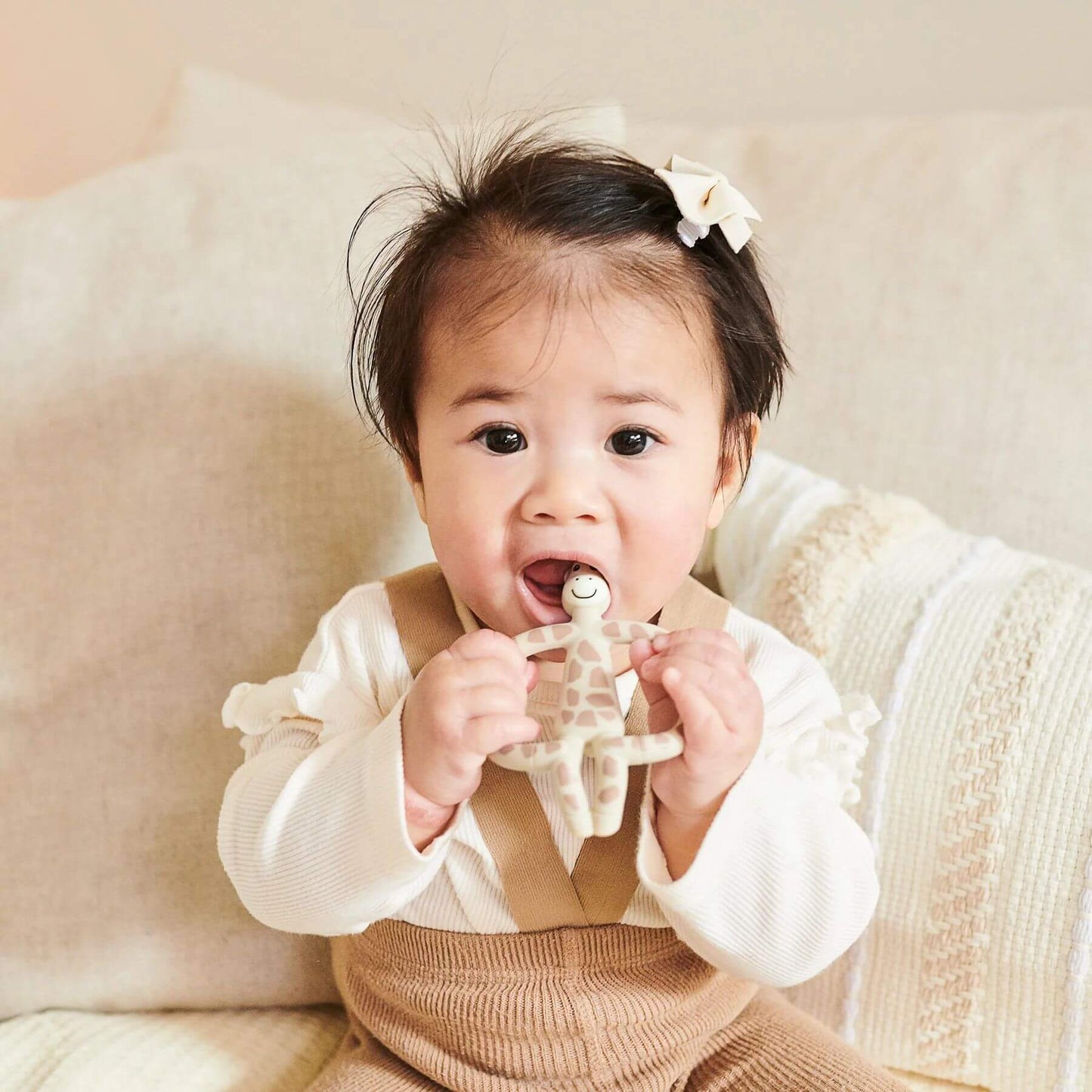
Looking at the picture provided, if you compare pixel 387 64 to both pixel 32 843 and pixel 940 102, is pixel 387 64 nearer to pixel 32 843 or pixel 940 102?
pixel 940 102

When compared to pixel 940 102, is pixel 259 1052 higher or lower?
lower

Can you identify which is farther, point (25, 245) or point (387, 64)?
point (387, 64)

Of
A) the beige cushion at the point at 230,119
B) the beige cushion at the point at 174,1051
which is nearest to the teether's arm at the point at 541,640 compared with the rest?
the beige cushion at the point at 174,1051

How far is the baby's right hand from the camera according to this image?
0.70 meters

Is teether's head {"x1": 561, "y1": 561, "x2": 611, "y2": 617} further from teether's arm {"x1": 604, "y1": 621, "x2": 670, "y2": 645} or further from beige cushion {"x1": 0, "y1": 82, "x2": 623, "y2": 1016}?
beige cushion {"x1": 0, "y1": 82, "x2": 623, "y2": 1016}

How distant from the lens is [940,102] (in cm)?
158

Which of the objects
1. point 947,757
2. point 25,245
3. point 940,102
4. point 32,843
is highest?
point 940,102

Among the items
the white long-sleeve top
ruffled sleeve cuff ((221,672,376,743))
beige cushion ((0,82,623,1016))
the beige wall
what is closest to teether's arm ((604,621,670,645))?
the white long-sleeve top

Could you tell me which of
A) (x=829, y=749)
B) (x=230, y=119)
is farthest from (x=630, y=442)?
(x=230, y=119)

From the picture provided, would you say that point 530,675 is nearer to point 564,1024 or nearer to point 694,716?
point 694,716

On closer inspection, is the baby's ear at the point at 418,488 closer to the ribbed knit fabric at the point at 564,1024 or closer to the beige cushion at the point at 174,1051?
the ribbed knit fabric at the point at 564,1024

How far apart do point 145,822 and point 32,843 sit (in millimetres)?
90

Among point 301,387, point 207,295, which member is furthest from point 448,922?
point 207,295

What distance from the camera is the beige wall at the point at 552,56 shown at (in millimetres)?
1555
